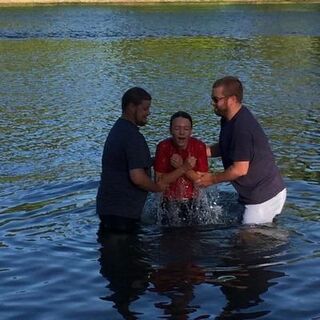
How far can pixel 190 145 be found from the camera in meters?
10.2

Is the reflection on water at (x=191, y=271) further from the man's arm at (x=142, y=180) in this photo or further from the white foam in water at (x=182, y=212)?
the man's arm at (x=142, y=180)

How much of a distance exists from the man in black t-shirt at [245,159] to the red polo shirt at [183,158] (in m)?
0.34

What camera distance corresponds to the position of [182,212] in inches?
420

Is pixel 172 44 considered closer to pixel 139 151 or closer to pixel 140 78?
pixel 140 78

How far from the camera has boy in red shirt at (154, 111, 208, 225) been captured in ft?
32.0

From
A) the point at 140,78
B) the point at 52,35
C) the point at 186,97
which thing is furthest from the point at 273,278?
the point at 52,35

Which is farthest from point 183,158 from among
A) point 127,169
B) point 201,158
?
point 127,169

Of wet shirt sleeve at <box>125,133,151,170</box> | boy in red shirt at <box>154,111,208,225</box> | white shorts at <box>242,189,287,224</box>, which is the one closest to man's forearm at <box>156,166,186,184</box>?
boy in red shirt at <box>154,111,208,225</box>

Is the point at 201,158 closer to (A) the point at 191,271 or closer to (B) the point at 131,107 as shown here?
(B) the point at 131,107

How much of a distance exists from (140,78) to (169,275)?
20876mm

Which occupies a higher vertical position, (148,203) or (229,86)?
(229,86)

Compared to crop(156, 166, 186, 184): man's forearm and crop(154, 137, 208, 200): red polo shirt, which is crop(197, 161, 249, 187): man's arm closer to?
crop(156, 166, 186, 184): man's forearm

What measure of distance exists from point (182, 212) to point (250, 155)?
61.0 inches

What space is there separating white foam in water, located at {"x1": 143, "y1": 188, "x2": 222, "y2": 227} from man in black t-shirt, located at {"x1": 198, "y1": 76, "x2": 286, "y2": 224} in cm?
80
